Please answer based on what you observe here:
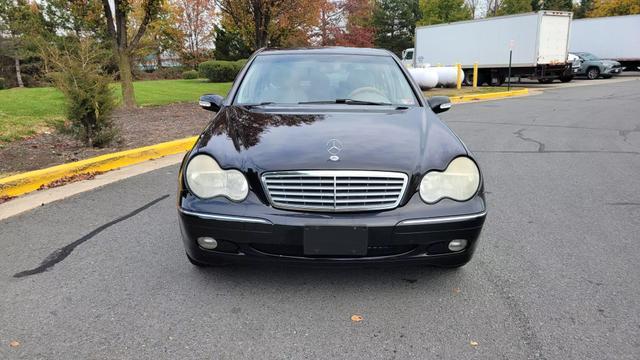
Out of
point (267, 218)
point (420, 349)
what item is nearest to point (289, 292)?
point (267, 218)

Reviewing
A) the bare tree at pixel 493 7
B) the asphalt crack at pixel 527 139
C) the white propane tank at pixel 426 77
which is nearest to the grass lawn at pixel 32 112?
the asphalt crack at pixel 527 139

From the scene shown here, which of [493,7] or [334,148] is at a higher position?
[493,7]

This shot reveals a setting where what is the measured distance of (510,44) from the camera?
20.9 m

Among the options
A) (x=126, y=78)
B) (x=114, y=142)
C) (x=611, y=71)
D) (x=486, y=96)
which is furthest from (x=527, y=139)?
(x=611, y=71)

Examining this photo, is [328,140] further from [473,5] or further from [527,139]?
[473,5]

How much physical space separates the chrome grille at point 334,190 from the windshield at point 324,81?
1.38 meters

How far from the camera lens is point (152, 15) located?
1195 centimetres

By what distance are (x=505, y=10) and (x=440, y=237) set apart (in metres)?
50.8

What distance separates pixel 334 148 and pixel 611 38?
31820mm

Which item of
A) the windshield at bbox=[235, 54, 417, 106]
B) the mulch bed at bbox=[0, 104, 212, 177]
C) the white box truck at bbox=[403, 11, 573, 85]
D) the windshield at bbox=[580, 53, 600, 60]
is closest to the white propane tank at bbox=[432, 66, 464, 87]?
the white box truck at bbox=[403, 11, 573, 85]

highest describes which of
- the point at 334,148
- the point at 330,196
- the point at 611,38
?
the point at 611,38

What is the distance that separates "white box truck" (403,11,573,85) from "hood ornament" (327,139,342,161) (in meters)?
22.0

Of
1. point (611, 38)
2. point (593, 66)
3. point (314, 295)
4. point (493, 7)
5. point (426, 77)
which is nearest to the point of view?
point (314, 295)

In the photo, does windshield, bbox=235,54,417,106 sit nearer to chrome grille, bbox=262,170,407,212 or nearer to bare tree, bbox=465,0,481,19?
chrome grille, bbox=262,170,407,212
